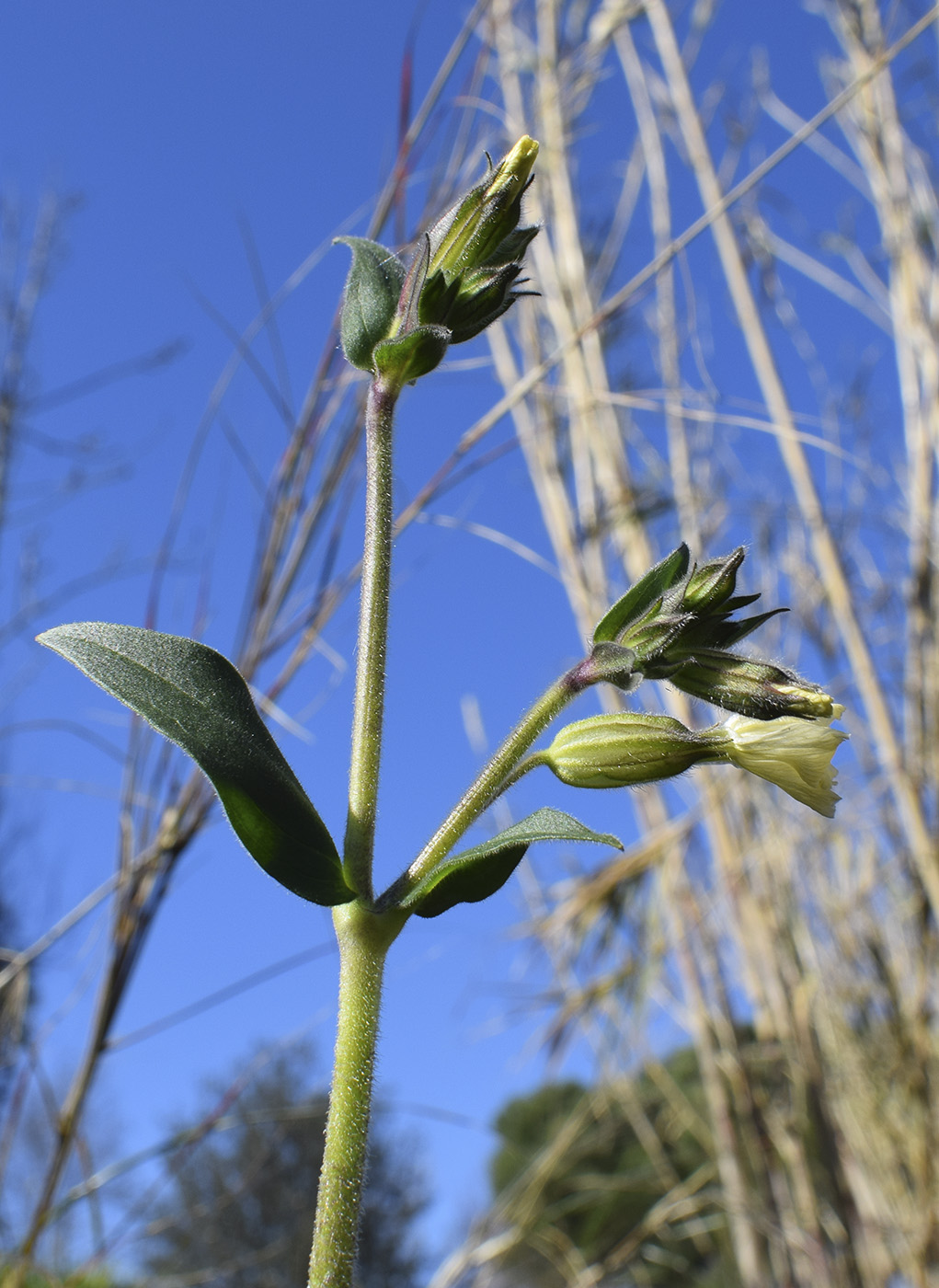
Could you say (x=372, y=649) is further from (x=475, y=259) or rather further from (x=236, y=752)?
(x=475, y=259)

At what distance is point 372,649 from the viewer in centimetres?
42

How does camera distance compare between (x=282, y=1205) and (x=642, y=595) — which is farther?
(x=282, y=1205)

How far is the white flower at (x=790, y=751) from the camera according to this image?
0.44 m

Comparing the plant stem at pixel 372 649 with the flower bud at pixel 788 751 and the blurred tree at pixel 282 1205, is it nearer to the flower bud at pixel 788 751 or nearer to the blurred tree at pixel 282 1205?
the flower bud at pixel 788 751

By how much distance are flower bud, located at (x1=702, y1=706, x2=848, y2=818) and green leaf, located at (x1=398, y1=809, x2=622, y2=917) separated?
0.26ft

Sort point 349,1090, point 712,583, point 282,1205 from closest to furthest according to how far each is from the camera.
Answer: point 349,1090, point 712,583, point 282,1205

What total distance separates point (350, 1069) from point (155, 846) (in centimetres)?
48

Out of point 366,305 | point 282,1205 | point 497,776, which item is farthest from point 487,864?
point 282,1205

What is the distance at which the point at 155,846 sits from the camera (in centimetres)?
80

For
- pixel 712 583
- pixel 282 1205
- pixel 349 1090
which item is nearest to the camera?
pixel 349 1090

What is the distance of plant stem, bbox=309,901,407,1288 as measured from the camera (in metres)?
0.33

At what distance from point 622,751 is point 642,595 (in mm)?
83

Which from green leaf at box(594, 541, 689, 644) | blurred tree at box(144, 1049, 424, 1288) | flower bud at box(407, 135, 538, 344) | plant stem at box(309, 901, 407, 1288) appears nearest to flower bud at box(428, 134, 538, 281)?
flower bud at box(407, 135, 538, 344)

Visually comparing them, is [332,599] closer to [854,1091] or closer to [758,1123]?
[758,1123]
